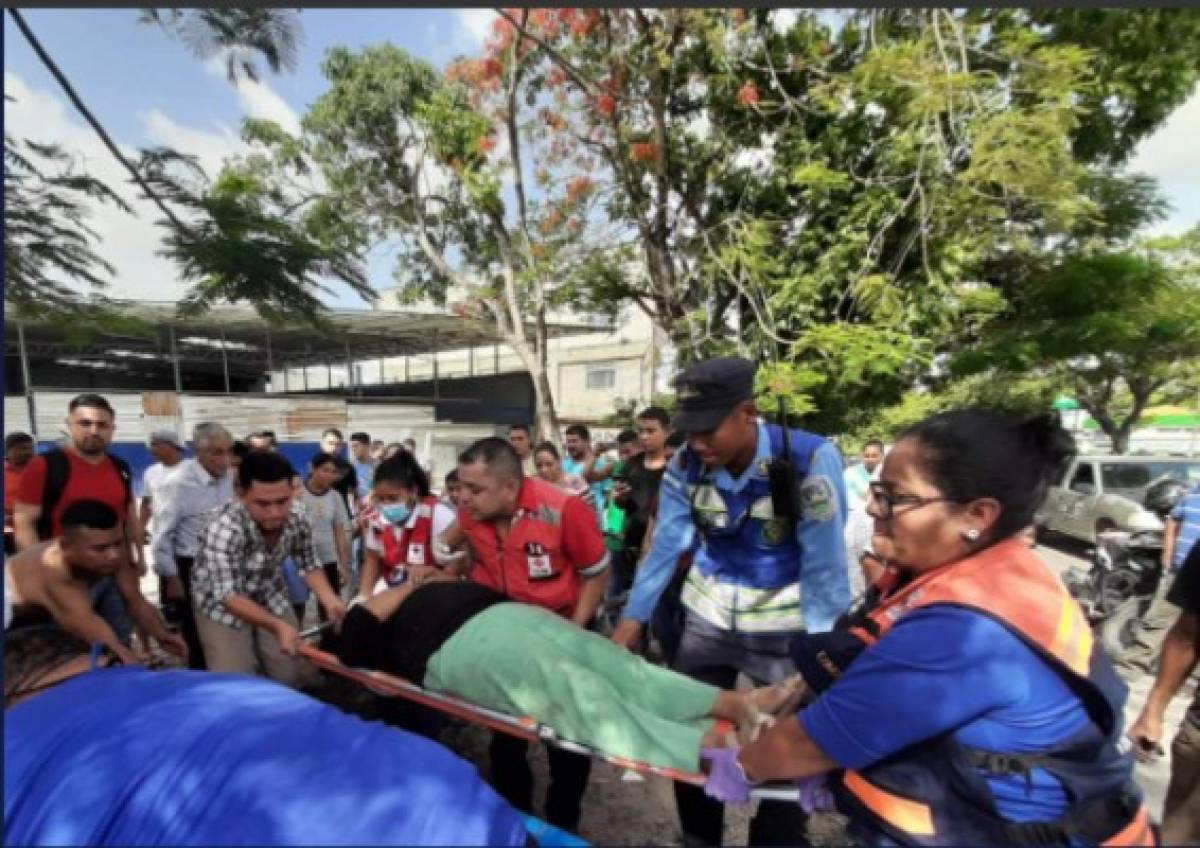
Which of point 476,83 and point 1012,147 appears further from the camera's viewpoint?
point 476,83

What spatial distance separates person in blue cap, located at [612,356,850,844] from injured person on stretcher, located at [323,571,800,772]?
204 millimetres

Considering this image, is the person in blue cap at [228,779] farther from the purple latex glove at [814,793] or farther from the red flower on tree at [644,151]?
the red flower on tree at [644,151]

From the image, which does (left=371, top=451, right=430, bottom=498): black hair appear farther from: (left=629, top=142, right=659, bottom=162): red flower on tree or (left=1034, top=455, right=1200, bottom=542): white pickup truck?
(left=1034, top=455, right=1200, bottom=542): white pickup truck

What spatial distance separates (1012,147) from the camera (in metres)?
5.90

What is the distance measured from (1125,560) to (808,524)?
429 centimetres

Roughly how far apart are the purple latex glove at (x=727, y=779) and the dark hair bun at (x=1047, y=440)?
973 mm

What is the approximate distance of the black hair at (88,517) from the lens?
276cm

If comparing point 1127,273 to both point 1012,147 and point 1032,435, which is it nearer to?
point 1012,147

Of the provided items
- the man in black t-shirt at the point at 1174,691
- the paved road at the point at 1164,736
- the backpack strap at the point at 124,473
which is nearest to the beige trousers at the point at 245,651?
the backpack strap at the point at 124,473

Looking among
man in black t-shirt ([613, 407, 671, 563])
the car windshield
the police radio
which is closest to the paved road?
the police radio

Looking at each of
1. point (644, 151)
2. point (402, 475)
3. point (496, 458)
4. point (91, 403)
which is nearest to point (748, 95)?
point (644, 151)

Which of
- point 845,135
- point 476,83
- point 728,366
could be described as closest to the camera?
point 728,366

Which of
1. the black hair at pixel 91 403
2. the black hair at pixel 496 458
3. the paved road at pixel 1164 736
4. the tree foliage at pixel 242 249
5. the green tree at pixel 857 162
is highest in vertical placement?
the green tree at pixel 857 162

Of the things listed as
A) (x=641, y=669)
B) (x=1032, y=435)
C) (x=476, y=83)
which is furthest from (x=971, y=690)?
(x=476, y=83)
